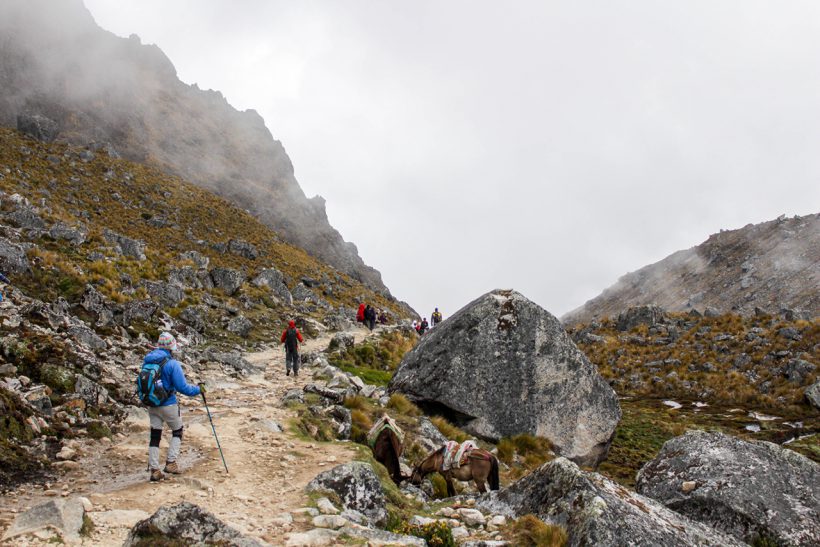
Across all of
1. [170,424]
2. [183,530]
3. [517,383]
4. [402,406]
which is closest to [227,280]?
[402,406]

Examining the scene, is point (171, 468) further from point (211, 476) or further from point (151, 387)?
point (151, 387)

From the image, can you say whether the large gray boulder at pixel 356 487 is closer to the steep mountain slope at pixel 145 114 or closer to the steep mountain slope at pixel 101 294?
the steep mountain slope at pixel 101 294

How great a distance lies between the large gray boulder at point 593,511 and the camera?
7680 millimetres

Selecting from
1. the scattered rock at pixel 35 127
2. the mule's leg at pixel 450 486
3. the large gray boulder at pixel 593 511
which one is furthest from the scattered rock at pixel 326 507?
the scattered rock at pixel 35 127

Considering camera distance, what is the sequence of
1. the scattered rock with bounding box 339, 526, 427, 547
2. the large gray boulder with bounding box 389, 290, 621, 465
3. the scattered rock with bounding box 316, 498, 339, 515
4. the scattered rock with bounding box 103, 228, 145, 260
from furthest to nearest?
the scattered rock with bounding box 103, 228, 145, 260, the large gray boulder with bounding box 389, 290, 621, 465, the scattered rock with bounding box 316, 498, 339, 515, the scattered rock with bounding box 339, 526, 427, 547

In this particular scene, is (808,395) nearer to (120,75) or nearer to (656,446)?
(656,446)

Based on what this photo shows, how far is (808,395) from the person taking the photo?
78.2 feet

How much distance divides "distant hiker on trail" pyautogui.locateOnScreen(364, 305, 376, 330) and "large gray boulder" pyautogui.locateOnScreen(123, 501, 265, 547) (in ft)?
119

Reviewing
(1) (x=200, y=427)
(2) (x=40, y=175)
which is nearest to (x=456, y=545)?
(1) (x=200, y=427)

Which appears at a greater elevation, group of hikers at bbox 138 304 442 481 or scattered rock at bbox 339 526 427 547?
group of hikers at bbox 138 304 442 481

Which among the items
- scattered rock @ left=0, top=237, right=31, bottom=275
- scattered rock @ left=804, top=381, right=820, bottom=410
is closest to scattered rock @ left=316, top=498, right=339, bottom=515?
scattered rock @ left=0, top=237, right=31, bottom=275

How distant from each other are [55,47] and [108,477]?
120 metres

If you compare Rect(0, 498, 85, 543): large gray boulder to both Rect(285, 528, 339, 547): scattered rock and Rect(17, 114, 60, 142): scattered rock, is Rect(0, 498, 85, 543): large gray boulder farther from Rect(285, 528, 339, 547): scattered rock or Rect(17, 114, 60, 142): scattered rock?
Rect(17, 114, 60, 142): scattered rock

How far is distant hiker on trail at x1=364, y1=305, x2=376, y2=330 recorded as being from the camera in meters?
43.4
